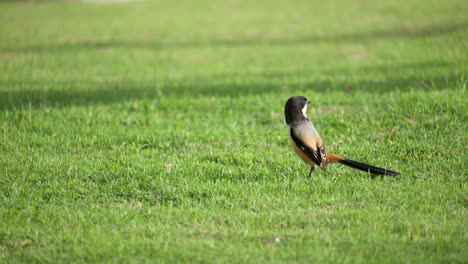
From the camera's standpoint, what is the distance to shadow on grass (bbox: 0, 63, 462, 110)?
926 cm

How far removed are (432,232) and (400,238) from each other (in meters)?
0.29

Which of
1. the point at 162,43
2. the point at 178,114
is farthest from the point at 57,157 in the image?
the point at 162,43

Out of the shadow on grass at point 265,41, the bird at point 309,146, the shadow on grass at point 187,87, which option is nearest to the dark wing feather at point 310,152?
the bird at point 309,146

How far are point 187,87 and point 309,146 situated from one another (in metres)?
5.19

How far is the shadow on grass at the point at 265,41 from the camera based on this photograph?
1507 cm

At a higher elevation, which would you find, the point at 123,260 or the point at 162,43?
the point at 162,43

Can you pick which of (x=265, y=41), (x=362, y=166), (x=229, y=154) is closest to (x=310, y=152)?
(x=362, y=166)

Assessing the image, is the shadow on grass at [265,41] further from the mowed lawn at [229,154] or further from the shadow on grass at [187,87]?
the shadow on grass at [187,87]

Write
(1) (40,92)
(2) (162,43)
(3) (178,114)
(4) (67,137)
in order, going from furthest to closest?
1. (2) (162,43)
2. (1) (40,92)
3. (3) (178,114)
4. (4) (67,137)

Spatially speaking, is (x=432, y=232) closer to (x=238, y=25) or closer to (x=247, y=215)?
(x=247, y=215)

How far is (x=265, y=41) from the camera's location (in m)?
15.8

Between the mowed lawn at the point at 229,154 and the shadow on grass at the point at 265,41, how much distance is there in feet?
1.05

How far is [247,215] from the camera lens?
16.1ft

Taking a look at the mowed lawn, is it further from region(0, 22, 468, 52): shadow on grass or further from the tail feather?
region(0, 22, 468, 52): shadow on grass
